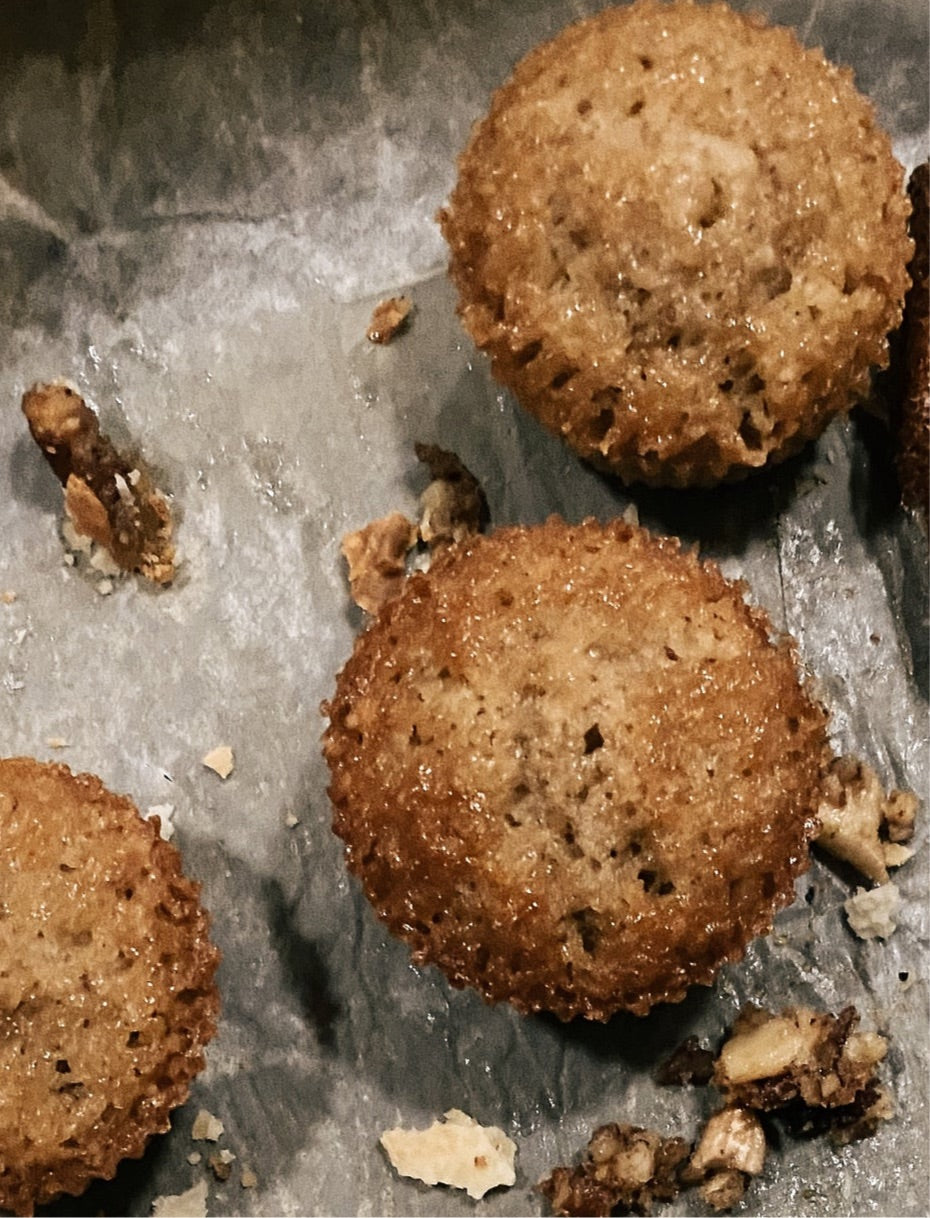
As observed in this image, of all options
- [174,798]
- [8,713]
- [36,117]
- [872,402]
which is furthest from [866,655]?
[36,117]

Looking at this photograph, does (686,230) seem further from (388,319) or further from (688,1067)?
(688,1067)

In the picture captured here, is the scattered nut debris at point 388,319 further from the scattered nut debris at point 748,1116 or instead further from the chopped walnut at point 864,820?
the scattered nut debris at point 748,1116

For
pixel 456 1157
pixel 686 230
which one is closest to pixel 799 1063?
pixel 456 1157

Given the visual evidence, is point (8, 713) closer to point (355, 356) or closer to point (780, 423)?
point (355, 356)

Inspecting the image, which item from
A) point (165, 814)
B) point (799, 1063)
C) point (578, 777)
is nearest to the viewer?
point (578, 777)

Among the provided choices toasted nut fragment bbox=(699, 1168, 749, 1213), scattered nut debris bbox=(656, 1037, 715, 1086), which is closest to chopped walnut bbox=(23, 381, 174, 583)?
scattered nut debris bbox=(656, 1037, 715, 1086)

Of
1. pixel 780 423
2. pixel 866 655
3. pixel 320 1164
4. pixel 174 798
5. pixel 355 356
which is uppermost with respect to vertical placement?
pixel 780 423

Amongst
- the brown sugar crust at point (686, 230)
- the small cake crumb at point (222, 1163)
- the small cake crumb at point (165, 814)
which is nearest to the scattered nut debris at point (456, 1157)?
the small cake crumb at point (222, 1163)
